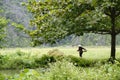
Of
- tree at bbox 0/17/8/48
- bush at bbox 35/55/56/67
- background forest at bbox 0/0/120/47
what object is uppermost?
tree at bbox 0/17/8/48

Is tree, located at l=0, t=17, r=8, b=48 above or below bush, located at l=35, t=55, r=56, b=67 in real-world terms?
above

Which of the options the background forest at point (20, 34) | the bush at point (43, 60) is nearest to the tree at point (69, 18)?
the bush at point (43, 60)

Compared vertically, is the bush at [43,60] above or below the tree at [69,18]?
below

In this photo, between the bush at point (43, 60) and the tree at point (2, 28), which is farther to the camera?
the tree at point (2, 28)

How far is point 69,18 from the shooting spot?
58.3ft

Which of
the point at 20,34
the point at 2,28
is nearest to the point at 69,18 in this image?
the point at 2,28

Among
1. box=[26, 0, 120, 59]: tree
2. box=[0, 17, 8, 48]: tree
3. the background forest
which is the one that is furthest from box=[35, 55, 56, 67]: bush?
the background forest

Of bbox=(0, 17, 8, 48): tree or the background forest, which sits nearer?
bbox=(0, 17, 8, 48): tree

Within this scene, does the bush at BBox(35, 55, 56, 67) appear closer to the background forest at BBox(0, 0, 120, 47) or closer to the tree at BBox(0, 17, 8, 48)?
the tree at BBox(0, 17, 8, 48)

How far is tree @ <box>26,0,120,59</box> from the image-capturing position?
1739 cm

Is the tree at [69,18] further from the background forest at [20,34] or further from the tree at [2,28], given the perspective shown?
the background forest at [20,34]

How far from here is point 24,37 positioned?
7012 cm

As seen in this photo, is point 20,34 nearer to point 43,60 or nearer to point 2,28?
point 2,28

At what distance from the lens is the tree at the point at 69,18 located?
1739 cm
